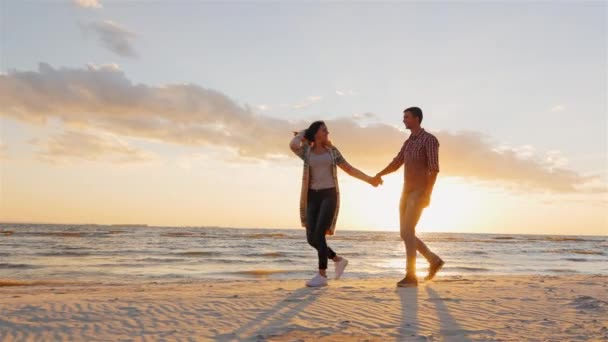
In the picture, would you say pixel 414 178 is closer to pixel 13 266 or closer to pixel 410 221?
pixel 410 221

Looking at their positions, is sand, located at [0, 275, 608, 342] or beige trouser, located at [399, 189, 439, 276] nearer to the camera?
sand, located at [0, 275, 608, 342]

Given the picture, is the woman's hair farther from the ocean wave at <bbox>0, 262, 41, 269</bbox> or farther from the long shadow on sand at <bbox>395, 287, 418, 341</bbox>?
the ocean wave at <bbox>0, 262, 41, 269</bbox>

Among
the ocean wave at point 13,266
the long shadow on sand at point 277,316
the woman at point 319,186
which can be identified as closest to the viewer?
the long shadow on sand at point 277,316

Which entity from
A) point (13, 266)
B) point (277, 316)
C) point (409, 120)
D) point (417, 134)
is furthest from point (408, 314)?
point (13, 266)

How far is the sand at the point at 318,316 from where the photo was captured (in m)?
4.00

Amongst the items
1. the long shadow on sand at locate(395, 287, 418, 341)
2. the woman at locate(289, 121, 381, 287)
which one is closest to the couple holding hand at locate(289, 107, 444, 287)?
the woman at locate(289, 121, 381, 287)

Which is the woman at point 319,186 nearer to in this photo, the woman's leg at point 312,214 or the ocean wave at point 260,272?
the woman's leg at point 312,214

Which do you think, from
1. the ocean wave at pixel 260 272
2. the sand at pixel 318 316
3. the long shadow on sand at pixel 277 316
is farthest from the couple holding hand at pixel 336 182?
the ocean wave at pixel 260 272

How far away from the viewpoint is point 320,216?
683 centimetres

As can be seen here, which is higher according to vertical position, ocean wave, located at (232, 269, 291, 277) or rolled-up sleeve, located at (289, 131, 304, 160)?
rolled-up sleeve, located at (289, 131, 304, 160)

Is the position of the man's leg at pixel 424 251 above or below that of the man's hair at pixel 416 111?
below

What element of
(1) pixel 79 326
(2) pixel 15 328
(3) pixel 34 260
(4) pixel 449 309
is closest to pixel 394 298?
(4) pixel 449 309

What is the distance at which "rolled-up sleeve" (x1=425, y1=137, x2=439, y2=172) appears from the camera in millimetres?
6520

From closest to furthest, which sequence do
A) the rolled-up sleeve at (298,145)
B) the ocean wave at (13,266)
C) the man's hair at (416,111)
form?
the man's hair at (416,111)
the rolled-up sleeve at (298,145)
the ocean wave at (13,266)
